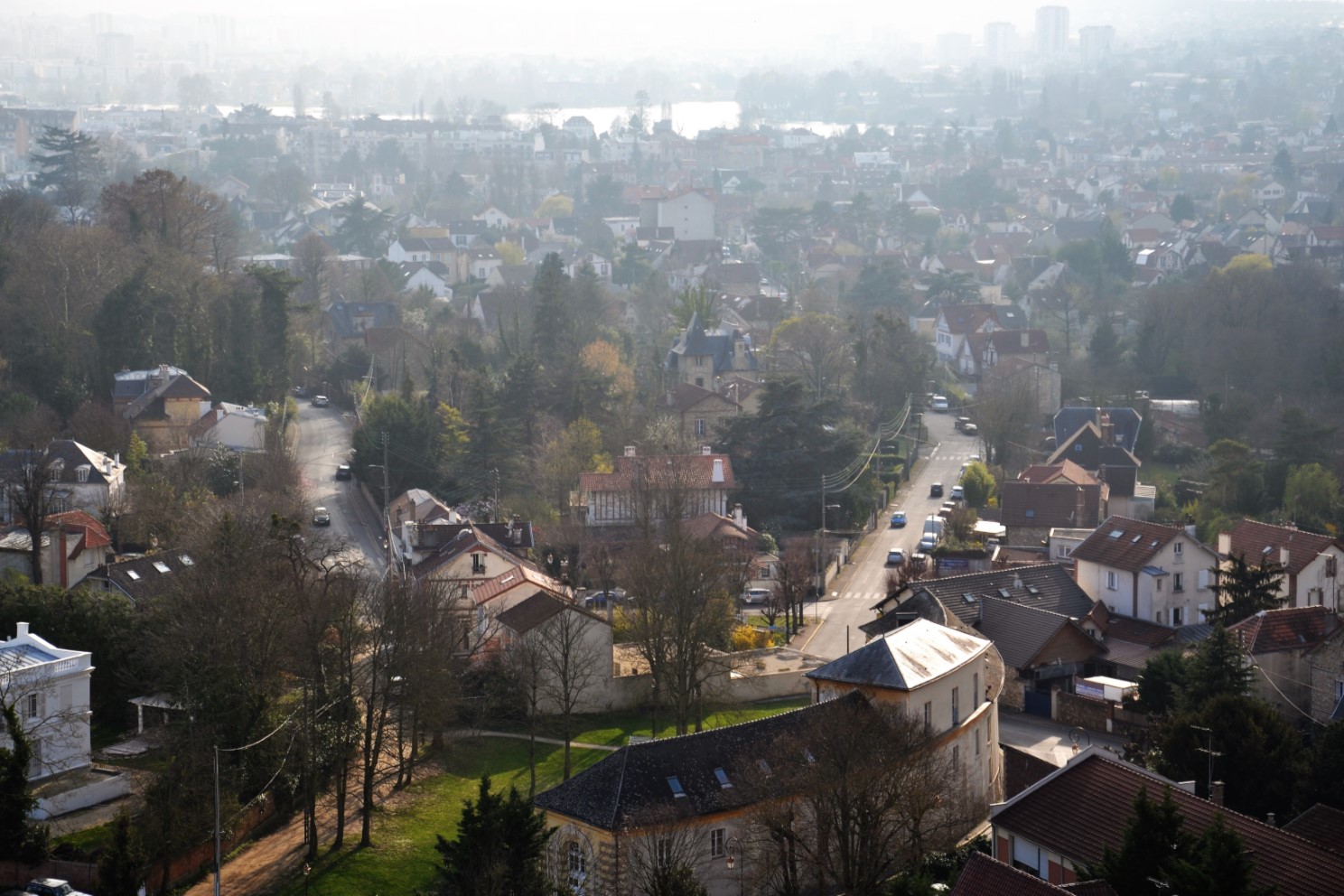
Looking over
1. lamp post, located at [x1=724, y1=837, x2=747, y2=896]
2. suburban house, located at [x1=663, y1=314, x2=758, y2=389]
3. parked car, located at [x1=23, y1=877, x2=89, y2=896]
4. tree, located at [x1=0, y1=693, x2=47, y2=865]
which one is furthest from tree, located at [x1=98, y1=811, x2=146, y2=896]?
suburban house, located at [x1=663, y1=314, x2=758, y2=389]

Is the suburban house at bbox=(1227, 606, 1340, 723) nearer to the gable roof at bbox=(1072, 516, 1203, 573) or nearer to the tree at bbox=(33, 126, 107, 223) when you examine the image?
the gable roof at bbox=(1072, 516, 1203, 573)

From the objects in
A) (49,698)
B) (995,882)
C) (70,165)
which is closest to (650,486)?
(49,698)

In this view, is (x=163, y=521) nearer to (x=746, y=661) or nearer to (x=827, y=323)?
(x=746, y=661)

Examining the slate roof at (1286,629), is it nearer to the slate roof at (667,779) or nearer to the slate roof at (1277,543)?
the slate roof at (1277,543)

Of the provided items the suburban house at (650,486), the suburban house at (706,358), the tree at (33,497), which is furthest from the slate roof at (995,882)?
the suburban house at (706,358)

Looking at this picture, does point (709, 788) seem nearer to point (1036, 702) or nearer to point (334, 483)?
point (1036, 702)
